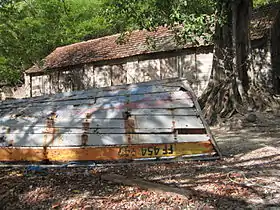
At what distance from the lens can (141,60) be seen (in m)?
20.3

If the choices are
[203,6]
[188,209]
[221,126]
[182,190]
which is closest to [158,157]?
[182,190]

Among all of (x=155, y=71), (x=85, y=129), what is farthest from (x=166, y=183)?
(x=155, y=71)

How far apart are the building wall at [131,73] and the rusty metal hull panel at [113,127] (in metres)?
10.8

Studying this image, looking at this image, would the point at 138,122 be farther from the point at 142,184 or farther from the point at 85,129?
the point at 142,184

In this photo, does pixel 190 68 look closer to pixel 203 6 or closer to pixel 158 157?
pixel 203 6

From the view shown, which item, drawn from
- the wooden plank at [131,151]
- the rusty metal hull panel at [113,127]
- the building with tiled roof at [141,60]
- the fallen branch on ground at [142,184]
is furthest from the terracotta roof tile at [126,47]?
the fallen branch on ground at [142,184]

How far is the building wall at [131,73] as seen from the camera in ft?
60.4

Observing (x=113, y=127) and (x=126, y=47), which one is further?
(x=126, y=47)

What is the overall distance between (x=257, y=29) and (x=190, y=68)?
3.66 metres

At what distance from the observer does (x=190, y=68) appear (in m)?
18.6

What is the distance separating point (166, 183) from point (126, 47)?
644 inches

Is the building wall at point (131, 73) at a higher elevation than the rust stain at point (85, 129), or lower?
higher

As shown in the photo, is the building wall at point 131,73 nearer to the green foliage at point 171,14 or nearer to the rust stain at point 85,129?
the green foliage at point 171,14

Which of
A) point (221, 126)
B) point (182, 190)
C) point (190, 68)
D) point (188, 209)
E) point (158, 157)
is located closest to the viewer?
point (188, 209)
